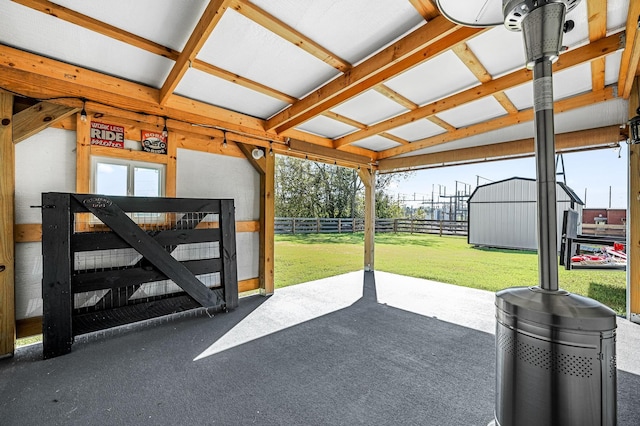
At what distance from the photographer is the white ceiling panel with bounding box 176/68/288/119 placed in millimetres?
2768

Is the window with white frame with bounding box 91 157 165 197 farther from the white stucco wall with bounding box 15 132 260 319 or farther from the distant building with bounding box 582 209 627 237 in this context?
the distant building with bounding box 582 209 627 237

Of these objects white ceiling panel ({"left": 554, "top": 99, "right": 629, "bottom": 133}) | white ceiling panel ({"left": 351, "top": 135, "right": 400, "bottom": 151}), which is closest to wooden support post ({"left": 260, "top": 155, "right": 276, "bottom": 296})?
white ceiling panel ({"left": 351, "top": 135, "right": 400, "bottom": 151})

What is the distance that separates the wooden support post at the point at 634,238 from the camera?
305 centimetres

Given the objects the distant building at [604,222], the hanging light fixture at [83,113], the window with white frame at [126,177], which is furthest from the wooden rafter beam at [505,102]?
the distant building at [604,222]

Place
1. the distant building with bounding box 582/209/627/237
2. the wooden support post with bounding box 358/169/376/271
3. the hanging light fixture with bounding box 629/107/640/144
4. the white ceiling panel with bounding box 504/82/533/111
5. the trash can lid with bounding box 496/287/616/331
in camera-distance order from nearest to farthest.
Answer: the trash can lid with bounding box 496/287/616/331, the hanging light fixture with bounding box 629/107/640/144, the white ceiling panel with bounding box 504/82/533/111, the wooden support post with bounding box 358/169/376/271, the distant building with bounding box 582/209/627/237

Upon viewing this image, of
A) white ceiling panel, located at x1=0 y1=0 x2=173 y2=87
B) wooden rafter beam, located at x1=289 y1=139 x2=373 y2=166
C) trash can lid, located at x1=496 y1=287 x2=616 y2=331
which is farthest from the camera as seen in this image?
wooden rafter beam, located at x1=289 y1=139 x2=373 y2=166

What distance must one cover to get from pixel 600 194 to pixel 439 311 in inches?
552

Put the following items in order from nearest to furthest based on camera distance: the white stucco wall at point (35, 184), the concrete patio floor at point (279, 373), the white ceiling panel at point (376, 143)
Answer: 1. the concrete patio floor at point (279, 373)
2. the white stucco wall at point (35, 184)
3. the white ceiling panel at point (376, 143)

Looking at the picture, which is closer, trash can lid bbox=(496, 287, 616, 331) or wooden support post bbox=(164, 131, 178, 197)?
trash can lid bbox=(496, 287, 616, 331)

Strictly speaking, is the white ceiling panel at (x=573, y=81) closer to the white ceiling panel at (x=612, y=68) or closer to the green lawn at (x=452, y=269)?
the white ceiling panel at (x=612, y=68)

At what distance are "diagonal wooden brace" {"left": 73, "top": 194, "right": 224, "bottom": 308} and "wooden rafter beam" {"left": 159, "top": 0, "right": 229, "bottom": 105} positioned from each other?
48.2 inches

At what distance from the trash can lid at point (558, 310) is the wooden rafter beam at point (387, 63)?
5.36ft

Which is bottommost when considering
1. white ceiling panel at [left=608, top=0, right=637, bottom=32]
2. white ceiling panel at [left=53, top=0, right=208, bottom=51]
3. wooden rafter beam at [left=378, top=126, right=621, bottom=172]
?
wooden rafter beam at [left=378, top=126, right=621, bottom=172]

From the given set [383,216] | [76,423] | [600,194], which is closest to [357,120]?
[76,423]
